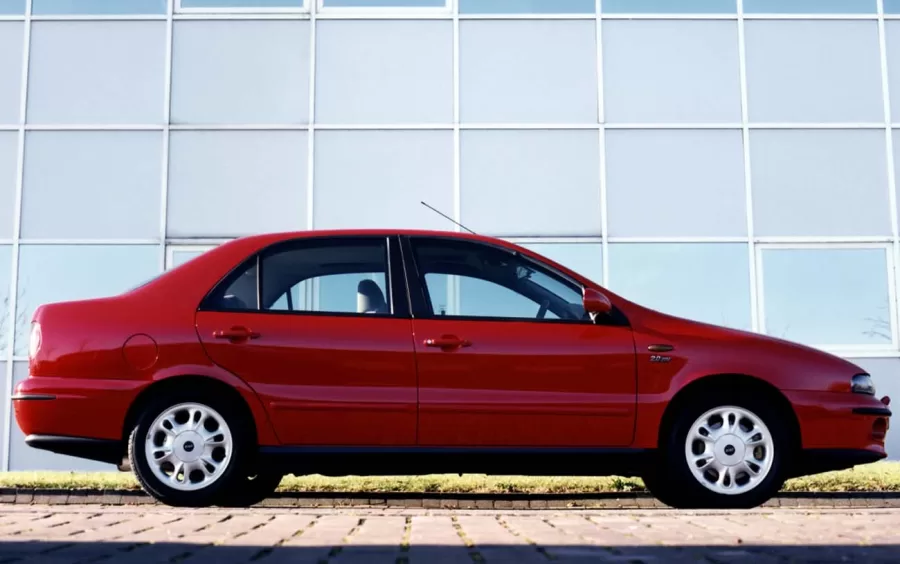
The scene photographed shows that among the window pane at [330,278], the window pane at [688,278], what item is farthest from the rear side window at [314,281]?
the window pane at [688,278]

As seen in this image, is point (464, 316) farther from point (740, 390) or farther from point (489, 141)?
point (489, 141)

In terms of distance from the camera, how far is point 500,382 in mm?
6383

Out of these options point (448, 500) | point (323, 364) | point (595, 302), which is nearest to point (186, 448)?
point (323, 364)

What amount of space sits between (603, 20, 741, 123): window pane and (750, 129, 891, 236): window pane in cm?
70

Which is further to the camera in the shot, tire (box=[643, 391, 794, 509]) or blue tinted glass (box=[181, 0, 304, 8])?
blue tinted glass (box=[181, 0, 304, 8])

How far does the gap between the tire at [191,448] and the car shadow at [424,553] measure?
3.19 ft

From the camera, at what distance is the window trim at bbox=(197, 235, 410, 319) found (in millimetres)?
6520

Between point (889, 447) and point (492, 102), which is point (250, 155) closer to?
point (492, 102)

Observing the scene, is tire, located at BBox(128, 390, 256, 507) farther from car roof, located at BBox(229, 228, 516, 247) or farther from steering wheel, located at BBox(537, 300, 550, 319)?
steering wheel, located at BBox(537, 300, 550, 319)

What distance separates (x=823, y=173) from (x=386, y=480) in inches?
254

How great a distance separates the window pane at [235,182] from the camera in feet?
45.7

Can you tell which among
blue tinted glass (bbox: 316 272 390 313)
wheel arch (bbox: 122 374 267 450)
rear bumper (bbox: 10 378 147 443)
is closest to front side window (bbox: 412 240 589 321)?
blue tinted glass (bbox: 316 272 390 313)

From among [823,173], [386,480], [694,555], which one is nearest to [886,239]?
[823,173]

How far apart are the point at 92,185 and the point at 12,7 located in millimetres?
2531
